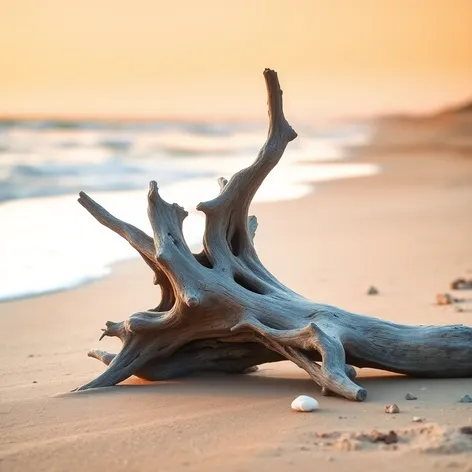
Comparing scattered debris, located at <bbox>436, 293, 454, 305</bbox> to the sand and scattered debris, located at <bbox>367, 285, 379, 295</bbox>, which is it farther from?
scattered debris, located at <bbox>367, 285, 379, 295</bbox>

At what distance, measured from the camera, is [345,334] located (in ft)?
17.9

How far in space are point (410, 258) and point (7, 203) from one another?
309 inches

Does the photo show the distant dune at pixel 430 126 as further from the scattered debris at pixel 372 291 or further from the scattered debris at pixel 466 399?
the scattered debris at pixel 466 399

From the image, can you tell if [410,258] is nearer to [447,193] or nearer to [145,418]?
[145,418]

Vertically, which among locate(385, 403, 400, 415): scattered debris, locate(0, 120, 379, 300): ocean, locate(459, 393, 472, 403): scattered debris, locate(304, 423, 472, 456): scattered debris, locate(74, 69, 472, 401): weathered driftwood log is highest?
locate(0, 120, 379, 300): ocean

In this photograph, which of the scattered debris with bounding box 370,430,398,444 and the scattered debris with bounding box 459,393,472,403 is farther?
the scattered debris with bounding box 459,393,472,403

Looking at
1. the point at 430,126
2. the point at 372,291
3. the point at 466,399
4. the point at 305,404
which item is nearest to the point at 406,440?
the point at 305,404

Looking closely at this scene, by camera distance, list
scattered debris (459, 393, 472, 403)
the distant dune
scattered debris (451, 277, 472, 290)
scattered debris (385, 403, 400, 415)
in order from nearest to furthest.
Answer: scattered debris (385, 403, 400, 415)
scattered debris (459, 393, 472, 403)
scattered debris (451, 277, 472, 290)
the distant dune

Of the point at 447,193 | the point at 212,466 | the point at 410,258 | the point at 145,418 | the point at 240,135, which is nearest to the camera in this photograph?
the point at 212,466

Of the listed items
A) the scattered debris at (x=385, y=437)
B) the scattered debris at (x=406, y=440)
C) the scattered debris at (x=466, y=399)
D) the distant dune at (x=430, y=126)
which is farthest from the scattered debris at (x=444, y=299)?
the distant dune at (x=430, y=126)

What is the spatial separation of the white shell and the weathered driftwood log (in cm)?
28

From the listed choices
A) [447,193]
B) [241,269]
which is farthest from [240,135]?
[241,269]

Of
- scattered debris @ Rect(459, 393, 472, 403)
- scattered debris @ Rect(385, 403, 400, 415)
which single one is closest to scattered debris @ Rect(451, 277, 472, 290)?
scattered debris @ Rect(459, 393, 472, 403)

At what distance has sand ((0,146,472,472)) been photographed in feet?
13.9
